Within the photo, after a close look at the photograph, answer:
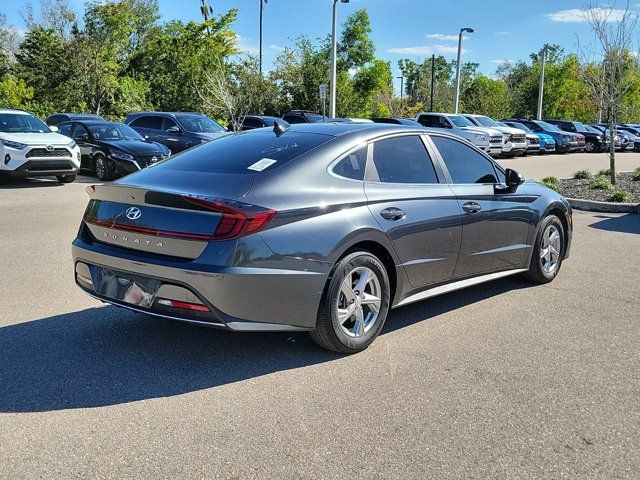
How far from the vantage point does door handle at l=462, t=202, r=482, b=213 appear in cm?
532

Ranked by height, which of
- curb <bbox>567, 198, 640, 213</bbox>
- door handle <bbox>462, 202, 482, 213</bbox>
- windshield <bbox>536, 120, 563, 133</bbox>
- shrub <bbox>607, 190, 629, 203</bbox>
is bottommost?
curb <bbox>567, 198, 640, 213</bbox>

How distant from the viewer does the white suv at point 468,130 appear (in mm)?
25500

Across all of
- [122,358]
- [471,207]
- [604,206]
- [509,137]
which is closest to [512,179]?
[471,207]

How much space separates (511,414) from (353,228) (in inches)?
60.0

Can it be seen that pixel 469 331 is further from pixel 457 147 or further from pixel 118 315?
pixel 118 315

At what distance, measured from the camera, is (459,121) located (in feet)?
87.4

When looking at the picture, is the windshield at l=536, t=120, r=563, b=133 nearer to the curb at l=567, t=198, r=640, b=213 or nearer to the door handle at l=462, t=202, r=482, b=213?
the curb at l=567, t=198, r=640, b=213

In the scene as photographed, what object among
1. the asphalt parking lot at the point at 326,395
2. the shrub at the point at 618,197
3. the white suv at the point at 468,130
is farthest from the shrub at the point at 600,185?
the white suv at the point at 468,130

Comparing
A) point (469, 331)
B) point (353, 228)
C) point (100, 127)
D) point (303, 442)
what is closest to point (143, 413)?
point (303, 442)

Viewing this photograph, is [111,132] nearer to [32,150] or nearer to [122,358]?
[32,150]

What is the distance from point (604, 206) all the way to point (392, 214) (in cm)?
923

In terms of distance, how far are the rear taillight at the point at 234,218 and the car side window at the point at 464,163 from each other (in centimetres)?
210

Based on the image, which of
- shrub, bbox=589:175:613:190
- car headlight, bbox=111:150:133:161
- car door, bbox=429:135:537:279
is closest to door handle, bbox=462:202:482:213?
car door, bbox=429:135:537:279

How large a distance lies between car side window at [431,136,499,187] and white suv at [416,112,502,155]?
65.6ft
